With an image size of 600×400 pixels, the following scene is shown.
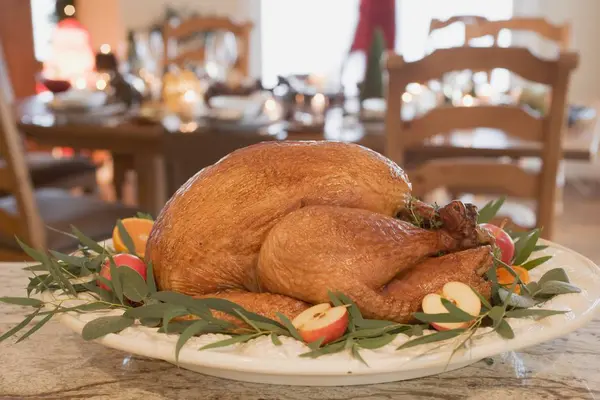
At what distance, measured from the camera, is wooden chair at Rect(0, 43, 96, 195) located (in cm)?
282

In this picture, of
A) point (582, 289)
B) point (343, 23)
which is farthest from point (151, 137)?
point (343, 23)

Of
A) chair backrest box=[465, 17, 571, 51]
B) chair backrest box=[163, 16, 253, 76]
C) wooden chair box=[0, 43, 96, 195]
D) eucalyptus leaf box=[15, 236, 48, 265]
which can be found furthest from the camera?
chair backrest box=[163, 16, 253, 76]

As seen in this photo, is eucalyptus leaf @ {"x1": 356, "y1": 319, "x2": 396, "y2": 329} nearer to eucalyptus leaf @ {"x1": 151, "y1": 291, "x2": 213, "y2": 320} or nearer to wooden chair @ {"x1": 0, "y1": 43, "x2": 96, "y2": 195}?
eucalyptus leaf @ {"x1": 151, "y1": 291, "x2": 213, "y2": 320}

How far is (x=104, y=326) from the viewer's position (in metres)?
0.66

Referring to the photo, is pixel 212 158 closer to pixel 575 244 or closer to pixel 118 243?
pixel 118 243

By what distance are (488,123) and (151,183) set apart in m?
1.12

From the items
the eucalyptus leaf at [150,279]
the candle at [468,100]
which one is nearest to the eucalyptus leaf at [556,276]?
the eucalyptus leaf at [150,279]

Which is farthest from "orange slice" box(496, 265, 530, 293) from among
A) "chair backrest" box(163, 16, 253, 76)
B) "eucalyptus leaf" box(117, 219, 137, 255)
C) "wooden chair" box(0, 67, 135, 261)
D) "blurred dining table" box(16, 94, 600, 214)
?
"chair backrest" box(163, 16, 253, 76)

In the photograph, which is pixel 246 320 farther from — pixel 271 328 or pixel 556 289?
pixel 556 289

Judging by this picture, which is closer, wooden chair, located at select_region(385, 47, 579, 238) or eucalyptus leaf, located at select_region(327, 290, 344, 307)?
eucalyptus leaf, located at select_region(327, 290, 344, 307)

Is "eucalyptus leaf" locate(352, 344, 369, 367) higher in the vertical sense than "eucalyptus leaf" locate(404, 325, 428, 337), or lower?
higher

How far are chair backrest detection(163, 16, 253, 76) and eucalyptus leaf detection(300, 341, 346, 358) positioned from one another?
10.00ft

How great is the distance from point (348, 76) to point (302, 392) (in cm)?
276

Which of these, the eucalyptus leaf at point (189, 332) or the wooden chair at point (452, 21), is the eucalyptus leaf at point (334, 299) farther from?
the wooden chair at point (452, 21)
